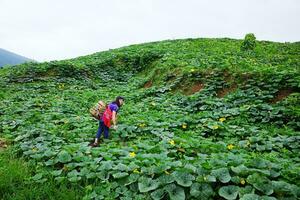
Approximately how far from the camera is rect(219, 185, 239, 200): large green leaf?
4609 mm

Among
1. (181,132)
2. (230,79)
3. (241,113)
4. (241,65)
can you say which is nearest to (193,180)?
(181,132)

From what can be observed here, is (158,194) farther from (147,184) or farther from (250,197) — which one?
(250,197)

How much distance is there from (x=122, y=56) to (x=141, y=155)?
17.6 metres

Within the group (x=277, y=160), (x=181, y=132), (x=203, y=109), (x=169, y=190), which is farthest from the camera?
(x=203, y=109)

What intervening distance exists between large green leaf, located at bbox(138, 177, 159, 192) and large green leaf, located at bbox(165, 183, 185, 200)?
0.20 metres

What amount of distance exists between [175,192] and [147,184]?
0.48 meters

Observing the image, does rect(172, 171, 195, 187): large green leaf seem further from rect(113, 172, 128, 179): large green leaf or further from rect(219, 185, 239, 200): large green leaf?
rect(113, 172, 128, 179): large green leaf

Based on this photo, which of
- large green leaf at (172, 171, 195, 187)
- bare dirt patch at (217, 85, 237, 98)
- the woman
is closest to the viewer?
large green leaf at (172, 171, 195, 187)

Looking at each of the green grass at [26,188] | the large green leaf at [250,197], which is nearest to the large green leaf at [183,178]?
the large green leaf at [250,197]

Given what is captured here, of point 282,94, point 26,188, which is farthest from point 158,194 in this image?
point 282,94

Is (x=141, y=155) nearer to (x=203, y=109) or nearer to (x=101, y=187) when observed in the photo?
(x=101, y=187)

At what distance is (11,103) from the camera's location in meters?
12.8

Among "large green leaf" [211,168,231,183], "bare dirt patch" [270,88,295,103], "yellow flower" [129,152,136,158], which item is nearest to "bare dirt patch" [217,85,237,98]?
"bare dirt patch" [270,88,295,103]

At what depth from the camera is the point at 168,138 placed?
7.70 m
